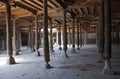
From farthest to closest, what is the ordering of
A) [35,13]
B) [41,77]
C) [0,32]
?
[0,32] < [35,13] < [41,77]

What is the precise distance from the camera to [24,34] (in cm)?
3375

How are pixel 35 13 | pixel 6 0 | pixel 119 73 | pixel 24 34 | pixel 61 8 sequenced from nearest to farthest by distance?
pixel 119 73 < pixel 6 0 < pixel 61 8 < pixel 35 13 < pixel 24 34

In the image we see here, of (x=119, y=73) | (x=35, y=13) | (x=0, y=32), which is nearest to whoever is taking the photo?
(x=119, y=73)

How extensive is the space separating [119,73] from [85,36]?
28.1 meters

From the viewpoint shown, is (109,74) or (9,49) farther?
(9,49)

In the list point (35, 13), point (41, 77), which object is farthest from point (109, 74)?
point (35, 13)

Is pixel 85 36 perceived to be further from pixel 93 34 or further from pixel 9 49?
pixel 9 49

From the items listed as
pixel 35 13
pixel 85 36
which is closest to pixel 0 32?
pixel 35 13

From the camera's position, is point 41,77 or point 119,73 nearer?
point 41,77

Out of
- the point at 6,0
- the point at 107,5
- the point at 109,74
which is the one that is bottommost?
the point at 109,74

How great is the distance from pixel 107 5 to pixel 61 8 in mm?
5318

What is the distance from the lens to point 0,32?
22797 mm

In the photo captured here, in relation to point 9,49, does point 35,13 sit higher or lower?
higher

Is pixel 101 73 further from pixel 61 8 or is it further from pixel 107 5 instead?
pixel 61 8
